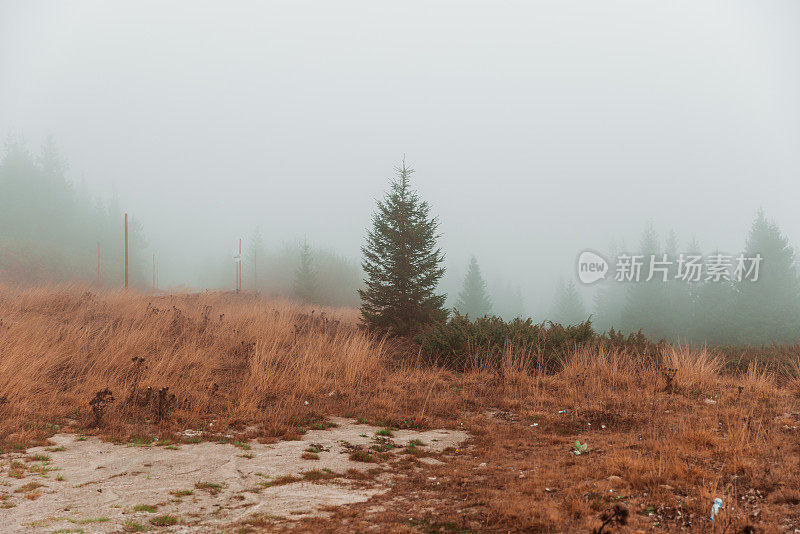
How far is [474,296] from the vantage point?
4538 cm

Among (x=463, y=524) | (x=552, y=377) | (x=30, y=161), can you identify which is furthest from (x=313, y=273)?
(x=30, y=161)

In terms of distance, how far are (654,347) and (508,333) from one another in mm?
3649

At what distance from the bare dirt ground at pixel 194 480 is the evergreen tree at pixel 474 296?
38.8 m

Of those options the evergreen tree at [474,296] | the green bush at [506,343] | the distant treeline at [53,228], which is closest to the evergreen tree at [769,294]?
the evergreen tree at [474,296]

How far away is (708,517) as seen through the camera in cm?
354

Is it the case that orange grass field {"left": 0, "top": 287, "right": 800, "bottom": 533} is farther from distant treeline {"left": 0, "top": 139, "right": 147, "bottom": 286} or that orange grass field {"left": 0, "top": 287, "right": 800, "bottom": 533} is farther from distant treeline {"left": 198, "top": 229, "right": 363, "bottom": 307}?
distant treeline {"left": 0, "top": 139, "right": 147, "bottom": 286}

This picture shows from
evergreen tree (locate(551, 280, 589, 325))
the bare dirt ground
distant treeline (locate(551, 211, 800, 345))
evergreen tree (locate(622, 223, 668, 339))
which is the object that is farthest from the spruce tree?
evergreen tree (locate(551, 280, 589, 325))

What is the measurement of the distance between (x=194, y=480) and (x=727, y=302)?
42.1 m

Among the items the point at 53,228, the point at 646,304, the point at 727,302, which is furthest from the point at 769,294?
the point at 53,228

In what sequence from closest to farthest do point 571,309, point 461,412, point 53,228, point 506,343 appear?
point 461,412 → point 506,343 → point 53,228 → point 571,309

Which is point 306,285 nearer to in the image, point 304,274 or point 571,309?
point 304,274

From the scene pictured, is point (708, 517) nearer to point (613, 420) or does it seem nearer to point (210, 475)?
point (613, 420)

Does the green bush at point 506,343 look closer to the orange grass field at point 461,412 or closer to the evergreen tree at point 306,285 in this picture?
the orange grass field at point 461,412

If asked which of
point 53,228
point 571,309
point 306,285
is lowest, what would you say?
point 571,309
